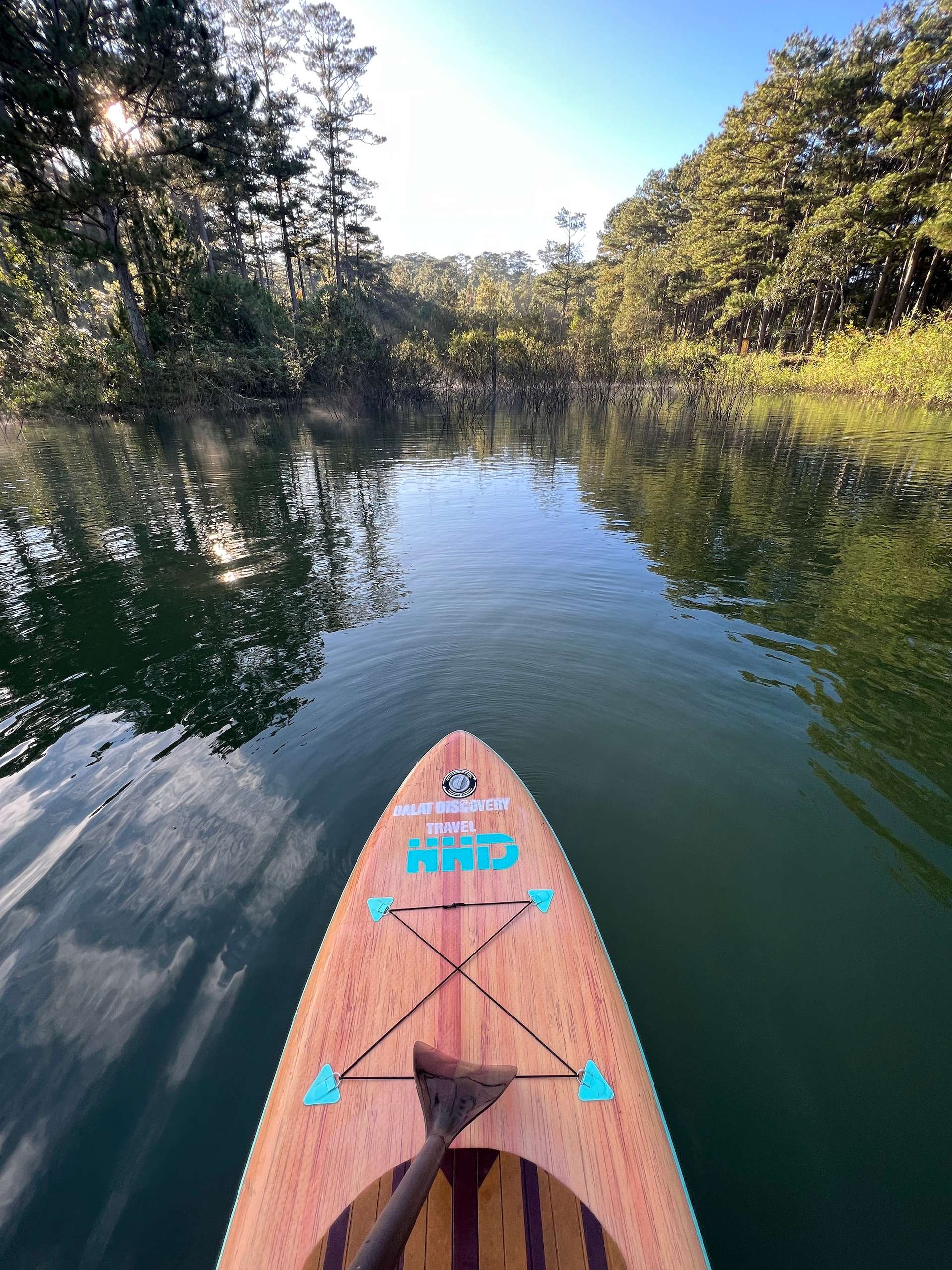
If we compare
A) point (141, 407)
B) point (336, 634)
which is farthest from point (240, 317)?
point (336, 634)

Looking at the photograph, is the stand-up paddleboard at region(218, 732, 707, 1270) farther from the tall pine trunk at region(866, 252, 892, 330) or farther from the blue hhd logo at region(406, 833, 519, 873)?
the tall pine trunk at region(866, 252, 892, 330)

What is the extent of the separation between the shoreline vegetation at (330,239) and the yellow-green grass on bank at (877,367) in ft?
0.49

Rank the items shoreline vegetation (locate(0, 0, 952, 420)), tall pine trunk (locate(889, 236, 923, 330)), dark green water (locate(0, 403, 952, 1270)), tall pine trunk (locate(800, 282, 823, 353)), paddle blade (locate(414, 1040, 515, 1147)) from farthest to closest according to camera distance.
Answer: tall pine trunk (locate(800, 282, 823, 353)) → tall pine trunk (locate(889, 236, 923, 330)) → shoreline vegetation (locate(0, 0, 952, 420)) → dark green water (locate(0, 403, 952, 1270)) → paddle blade (locate(414, 1040, 515, 1147))

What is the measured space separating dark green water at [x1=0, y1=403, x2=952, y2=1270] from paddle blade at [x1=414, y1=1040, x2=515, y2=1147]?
94cm

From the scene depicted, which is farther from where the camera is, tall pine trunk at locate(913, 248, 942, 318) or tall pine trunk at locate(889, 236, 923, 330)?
tall pine trunk at locate(913, 248, 942, 318)

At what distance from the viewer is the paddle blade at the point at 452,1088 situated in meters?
1.68

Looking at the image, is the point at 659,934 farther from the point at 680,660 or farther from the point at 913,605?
the point at 913,605

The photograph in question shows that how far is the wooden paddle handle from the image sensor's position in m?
1.25

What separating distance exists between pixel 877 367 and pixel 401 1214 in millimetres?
32523

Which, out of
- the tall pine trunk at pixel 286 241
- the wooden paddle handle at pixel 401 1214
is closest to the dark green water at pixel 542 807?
the wooden paddle handle at pixel 401 1214

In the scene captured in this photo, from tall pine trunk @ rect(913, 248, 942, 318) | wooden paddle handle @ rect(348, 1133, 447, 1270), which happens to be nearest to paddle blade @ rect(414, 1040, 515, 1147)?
wooden paddle handle @ rect(348, 1133, 447, 1270)

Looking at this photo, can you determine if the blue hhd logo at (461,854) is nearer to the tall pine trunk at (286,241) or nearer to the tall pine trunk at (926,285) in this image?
the tall pine trunk at (286,241)

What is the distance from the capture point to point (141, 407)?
2181 centimetres

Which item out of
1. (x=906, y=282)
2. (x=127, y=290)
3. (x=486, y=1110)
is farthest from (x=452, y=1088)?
(x=906, y=282)
